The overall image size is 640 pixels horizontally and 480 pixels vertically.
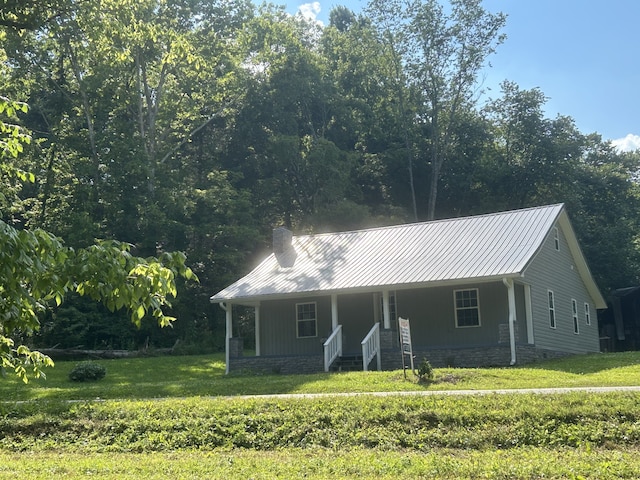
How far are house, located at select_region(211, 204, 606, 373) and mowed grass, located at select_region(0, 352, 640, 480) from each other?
23.1ft

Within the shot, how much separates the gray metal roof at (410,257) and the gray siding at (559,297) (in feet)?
3.03

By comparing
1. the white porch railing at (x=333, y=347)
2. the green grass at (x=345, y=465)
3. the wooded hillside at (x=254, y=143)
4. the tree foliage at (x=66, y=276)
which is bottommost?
the green grass at (x=345, y=465)

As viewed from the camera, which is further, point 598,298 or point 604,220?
point 604,220

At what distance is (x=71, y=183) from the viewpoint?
123 feet

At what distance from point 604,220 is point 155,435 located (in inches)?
1559

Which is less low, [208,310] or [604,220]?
[604,220]

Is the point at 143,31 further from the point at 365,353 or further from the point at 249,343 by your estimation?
the point at 365,353

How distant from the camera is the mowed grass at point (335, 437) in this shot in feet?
29.1

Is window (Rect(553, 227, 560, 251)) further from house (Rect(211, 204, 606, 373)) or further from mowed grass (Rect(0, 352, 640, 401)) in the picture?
mowed grass (Rect(0, 352, 640, 401))

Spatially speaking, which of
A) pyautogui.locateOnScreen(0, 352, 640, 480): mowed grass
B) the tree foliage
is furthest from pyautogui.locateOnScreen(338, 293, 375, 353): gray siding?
the tree foliage

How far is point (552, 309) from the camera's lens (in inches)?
987

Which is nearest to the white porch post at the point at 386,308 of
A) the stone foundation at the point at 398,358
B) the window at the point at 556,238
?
the stone foundation at the point at 398,358

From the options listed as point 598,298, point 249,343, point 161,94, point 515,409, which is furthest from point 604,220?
point 515,409

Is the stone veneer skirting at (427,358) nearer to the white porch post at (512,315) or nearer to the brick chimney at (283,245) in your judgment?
the white porch post at (512,315)
